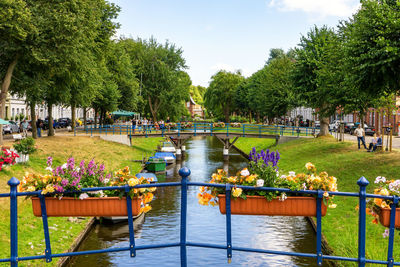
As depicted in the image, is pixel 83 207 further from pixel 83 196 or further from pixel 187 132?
pixel 187 132

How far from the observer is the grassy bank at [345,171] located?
49.5 ft

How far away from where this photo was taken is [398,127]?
54.5 metres

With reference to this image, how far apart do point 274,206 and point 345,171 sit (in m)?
22.8

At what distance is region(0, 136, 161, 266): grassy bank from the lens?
15.4 m

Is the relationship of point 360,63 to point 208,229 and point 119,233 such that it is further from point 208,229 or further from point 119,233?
point 119,233

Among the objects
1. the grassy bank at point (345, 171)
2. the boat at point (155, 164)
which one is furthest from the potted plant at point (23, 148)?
the boat at point (155, 164)

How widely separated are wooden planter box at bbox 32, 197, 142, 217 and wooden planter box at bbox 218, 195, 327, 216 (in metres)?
1.49

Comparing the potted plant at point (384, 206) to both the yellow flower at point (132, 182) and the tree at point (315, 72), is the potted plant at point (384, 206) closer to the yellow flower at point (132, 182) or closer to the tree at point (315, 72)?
the yellow flower at point (132, 182)

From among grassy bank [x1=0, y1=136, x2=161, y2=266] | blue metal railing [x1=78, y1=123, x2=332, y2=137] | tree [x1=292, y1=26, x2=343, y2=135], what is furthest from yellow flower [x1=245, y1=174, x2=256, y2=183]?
blue metal railing [x1=78, y1=123, x2=332, y2=137]

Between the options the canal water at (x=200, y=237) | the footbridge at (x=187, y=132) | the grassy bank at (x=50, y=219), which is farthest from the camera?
the footbridge at (x=187, y=132)

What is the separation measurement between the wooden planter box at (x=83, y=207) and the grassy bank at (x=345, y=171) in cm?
886

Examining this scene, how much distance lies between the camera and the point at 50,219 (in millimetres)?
18781

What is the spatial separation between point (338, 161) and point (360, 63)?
10.3 meters

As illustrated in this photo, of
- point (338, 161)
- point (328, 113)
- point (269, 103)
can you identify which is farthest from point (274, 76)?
point (338, 161)
